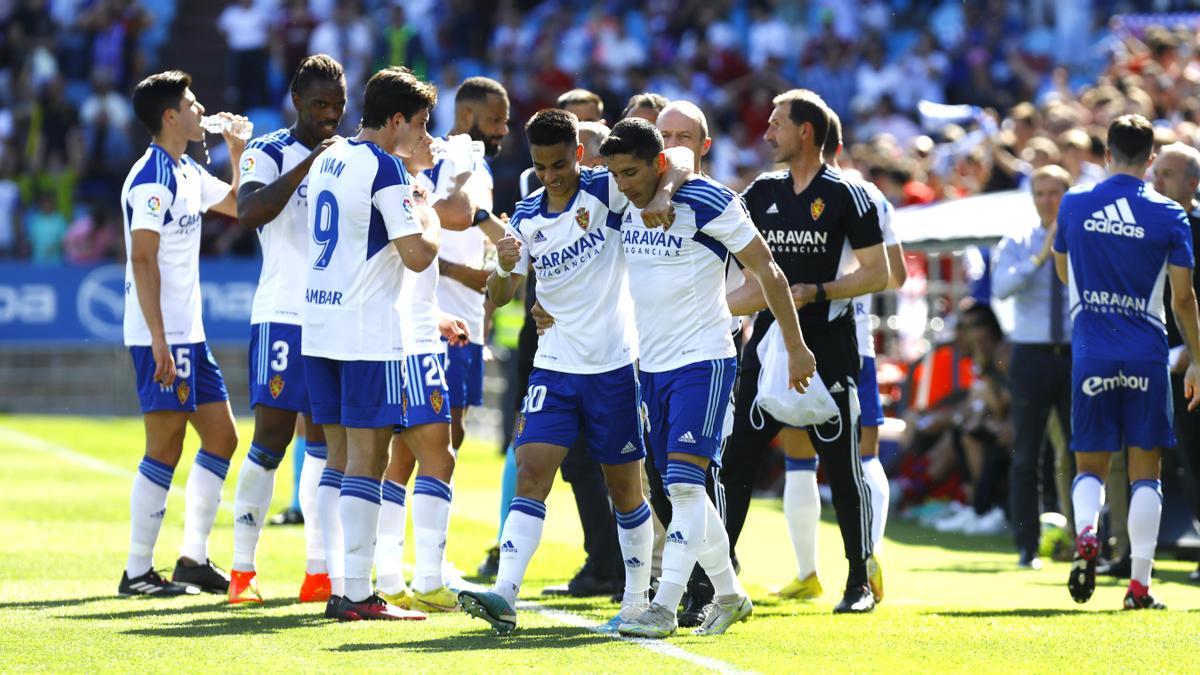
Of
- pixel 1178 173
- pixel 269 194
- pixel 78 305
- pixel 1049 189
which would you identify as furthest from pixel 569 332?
pixel 78 305

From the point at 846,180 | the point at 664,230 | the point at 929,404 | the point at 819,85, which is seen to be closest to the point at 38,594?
the point at 664,230

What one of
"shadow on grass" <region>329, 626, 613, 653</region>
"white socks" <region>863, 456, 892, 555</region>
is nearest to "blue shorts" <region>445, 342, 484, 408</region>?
"shadow on grass" <region>329, 626, 613, 653</region>

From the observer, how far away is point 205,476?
9055 millimetres

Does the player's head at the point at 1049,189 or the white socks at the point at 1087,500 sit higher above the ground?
the player's head at the point at 1049,189

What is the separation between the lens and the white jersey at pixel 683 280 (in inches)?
293

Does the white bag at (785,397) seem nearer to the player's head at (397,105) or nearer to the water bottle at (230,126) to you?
the player's head at (397,105)

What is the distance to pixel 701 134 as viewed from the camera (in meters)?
8.26

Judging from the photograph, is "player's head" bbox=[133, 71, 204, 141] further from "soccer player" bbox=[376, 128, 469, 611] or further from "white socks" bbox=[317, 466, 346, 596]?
"white socks" bbox=[317, 466, 346, 596]

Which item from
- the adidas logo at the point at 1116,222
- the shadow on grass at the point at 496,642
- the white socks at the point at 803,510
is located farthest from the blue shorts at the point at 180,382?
the adidas logo at the point at 1116,222

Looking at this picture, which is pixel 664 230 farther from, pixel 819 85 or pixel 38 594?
pixel 819 85

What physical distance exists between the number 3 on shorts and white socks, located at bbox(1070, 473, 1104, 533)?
113 inches

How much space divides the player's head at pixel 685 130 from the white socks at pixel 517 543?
5.88ft

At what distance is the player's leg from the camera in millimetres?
9070

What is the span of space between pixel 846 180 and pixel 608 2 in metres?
19.8
